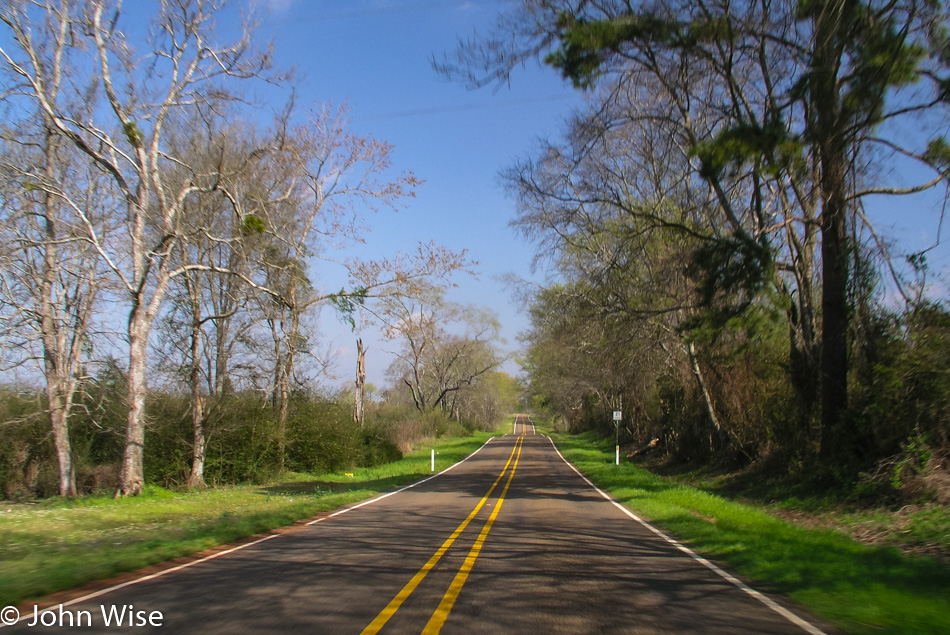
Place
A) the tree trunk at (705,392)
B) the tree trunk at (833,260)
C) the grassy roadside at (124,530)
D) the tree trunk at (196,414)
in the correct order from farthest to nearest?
the tree trunk at (705,392) → the tree trunk at (196,414) → the tree trunk at (833,260) → the grassy roadside at (124,530)

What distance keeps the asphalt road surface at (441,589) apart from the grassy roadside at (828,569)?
0.52 metres

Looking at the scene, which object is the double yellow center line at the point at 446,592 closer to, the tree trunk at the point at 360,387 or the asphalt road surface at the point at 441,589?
the asphalt road surface at the point at 441,589

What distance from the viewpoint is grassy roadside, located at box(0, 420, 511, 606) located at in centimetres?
695

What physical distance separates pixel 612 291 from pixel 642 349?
6.14 m

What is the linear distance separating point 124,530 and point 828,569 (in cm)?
1120

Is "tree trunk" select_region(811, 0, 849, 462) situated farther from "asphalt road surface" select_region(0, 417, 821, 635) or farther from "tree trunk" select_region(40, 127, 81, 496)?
"tree trunk" select_region(40, 127, 81, 496)

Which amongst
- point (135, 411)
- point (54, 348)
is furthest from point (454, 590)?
point (54, 348)

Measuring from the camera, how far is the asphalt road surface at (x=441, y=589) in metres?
5.40

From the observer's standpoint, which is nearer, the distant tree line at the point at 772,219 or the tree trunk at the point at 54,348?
the distant tree line at the point at 772,219

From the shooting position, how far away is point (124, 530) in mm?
10875

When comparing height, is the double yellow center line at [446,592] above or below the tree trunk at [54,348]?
below

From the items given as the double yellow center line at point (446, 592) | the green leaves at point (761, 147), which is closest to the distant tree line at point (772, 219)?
the green leaves at point (761, 147)

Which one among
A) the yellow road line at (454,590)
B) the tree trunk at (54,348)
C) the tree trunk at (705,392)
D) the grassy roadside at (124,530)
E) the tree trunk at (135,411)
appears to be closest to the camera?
the yellow road line at (454,590)

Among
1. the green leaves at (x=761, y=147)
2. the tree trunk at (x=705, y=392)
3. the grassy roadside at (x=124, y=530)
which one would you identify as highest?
the green leaves at (x=761, y=147)
